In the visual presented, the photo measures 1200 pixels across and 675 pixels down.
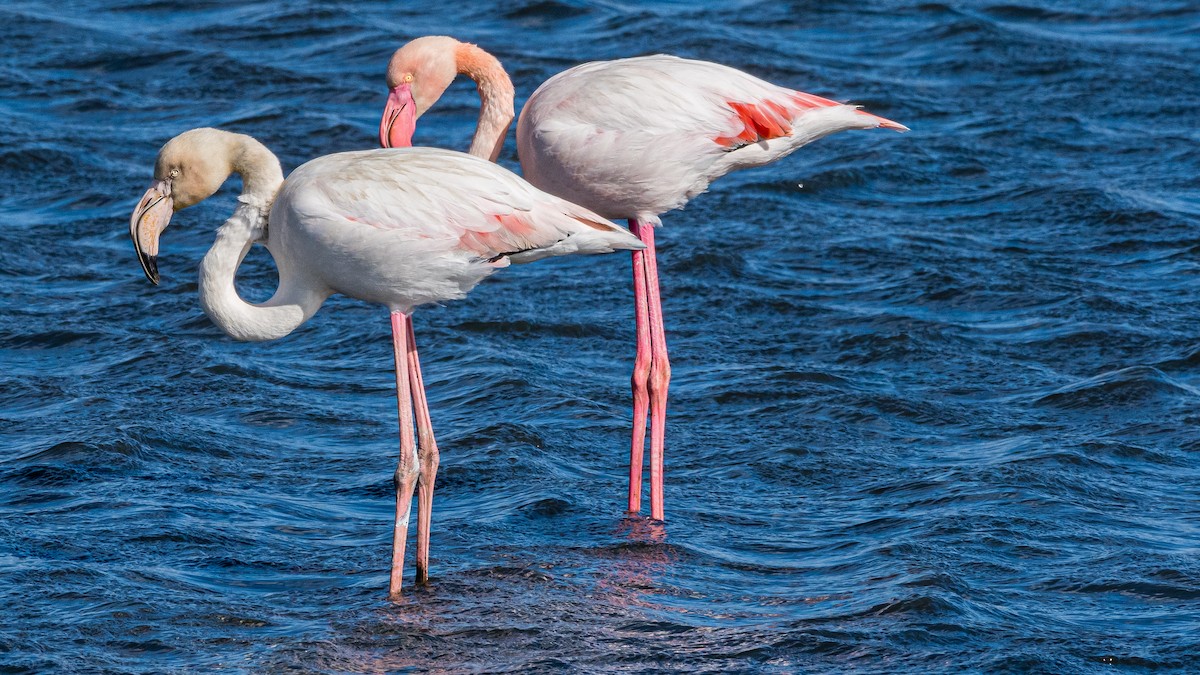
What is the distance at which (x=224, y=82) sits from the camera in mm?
12977

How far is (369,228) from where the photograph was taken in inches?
219

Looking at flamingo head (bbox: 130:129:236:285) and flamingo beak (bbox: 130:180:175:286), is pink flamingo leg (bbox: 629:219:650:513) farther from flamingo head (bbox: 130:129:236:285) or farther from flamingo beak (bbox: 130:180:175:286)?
flamingo beak (bbox: 130:180:175:286)

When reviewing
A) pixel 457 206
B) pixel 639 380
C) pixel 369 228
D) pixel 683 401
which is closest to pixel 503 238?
pixel 457 206

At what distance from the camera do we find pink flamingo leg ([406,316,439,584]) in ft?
19.8

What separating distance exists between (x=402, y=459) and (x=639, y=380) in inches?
54.2

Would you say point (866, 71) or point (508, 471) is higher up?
point (866, 71)

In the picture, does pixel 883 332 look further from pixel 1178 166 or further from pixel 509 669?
pixel 509 669

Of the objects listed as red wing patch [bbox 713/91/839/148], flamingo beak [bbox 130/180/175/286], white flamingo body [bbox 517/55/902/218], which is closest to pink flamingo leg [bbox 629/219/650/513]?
white flamingo body [bbox 517/55/902/218]

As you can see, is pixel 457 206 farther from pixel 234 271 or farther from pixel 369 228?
pixel 234 271

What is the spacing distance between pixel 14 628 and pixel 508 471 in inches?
92.8

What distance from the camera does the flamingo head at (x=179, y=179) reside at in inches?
231

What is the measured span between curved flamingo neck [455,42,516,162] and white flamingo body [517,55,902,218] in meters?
0.19

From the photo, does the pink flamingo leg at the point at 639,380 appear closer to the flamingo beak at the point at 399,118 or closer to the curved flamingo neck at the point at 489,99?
the curved flamingo neck at the point at 489,99

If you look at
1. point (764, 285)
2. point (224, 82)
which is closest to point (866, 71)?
point (764, 285)
